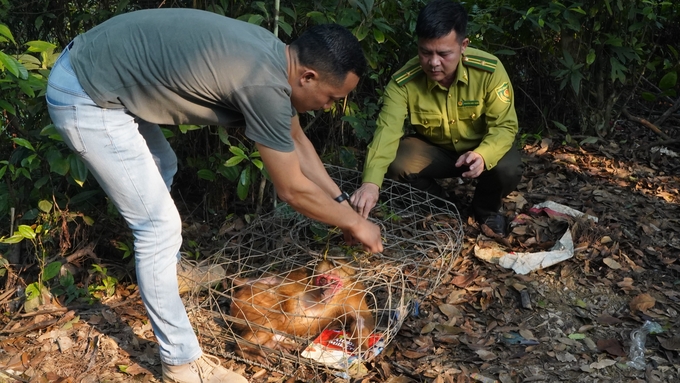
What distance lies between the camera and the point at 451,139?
13.6ft

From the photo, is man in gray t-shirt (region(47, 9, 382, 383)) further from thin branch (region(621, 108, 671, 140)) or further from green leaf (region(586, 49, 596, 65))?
thin branch (region(621, 108, 671, 140))

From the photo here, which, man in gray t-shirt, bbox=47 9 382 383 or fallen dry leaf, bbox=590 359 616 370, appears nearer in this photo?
man in gray t-shirt, bbox=47 9 382 383

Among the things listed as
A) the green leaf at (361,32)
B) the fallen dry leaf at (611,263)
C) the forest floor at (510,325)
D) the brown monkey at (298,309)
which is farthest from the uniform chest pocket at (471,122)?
the brown monkey at (298,309)

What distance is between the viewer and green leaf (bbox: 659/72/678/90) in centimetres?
576

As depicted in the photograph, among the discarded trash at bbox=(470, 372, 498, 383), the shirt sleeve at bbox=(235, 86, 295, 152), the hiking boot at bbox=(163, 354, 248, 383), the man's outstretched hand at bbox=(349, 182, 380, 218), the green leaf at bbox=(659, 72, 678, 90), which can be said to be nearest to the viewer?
the shirt sleeve at bbox=(235, 86, 295, 152)

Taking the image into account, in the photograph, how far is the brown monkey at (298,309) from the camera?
305 cm

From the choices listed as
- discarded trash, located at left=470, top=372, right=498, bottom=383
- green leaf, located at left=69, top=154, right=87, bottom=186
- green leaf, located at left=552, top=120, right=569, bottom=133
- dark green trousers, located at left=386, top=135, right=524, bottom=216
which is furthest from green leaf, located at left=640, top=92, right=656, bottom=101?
green leaf, located at left=69, top=154, right=87, bottom=186

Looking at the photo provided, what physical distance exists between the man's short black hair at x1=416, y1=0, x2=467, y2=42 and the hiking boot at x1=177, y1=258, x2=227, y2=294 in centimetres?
168

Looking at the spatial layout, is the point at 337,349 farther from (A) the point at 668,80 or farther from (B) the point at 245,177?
(A) the point at 668,80

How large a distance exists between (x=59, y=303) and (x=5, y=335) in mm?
316

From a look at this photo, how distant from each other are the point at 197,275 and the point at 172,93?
1.22 metres

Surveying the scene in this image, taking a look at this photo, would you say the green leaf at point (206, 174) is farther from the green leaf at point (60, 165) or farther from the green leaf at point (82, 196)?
the green leaf at point (60, 165)

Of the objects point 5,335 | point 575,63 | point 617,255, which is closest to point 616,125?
point 575,63

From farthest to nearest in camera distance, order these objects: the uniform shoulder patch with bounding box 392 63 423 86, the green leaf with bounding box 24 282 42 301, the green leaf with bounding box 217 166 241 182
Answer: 1. the uniform shoulder patch with bounding box 392 63 423 86
2. the green leaf with bounding box 217 166 241 182
3. the green leaf with bounding box 24 282 42 301
